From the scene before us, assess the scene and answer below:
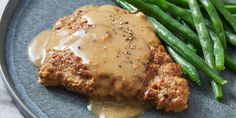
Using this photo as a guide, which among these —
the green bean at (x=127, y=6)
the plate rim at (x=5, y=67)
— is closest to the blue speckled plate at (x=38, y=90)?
the plate rim at (x=5, y=67)

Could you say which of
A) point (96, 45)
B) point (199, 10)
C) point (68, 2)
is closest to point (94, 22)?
point (96, 45)

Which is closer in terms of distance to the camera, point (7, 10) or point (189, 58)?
point (189, 58)

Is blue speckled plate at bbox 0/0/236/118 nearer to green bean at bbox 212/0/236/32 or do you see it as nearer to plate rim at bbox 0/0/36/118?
plate rim at bbox 0/0/36/118

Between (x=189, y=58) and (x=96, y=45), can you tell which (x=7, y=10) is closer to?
(x=96, y=45)

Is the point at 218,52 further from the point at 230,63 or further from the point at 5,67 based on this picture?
the point at 5,67

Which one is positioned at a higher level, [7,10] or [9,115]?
[7,10]

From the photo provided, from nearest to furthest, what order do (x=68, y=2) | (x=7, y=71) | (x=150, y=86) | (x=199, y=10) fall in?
(x=150, y=86), (x=7, y=71), (x=199, y=10), (x=68, y=2)

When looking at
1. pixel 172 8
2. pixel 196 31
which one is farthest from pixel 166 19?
pixel 196 31
